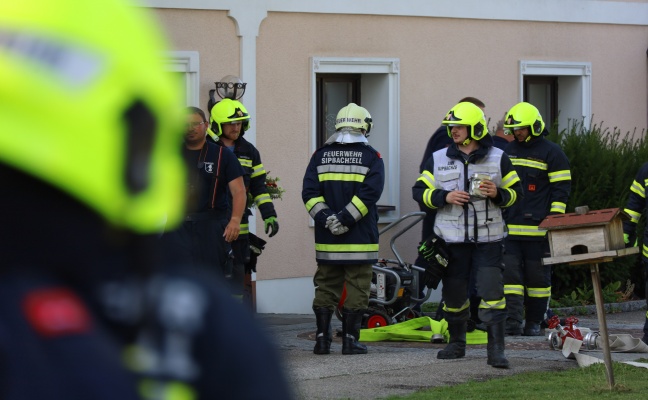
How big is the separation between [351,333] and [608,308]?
4.96 metres

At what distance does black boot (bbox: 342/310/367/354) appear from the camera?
34.0 ft

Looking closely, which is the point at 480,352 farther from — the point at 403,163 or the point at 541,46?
the point at 541,46

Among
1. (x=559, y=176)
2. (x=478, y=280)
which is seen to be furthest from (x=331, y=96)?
(x=478, y=280)

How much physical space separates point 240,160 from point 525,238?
2.93 metres

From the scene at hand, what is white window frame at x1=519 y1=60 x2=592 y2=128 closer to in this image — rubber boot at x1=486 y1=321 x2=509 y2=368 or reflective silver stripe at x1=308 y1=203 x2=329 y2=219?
reflective silver stripe at x1=308 y1=203 x2=329 y2=219

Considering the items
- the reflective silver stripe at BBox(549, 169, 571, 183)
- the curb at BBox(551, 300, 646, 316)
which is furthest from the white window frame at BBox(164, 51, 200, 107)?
the curb at BBox(551, 300, 646, 316)

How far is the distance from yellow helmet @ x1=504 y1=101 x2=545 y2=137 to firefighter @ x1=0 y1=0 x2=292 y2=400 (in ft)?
35.3

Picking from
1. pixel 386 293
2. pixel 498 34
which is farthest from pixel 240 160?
pixel 498 34

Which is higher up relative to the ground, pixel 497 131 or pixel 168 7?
pixel 168 7

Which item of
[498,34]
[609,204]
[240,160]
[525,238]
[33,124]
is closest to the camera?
[33,124]

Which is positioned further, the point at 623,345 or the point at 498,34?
the point at 498,34

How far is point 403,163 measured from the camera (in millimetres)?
15531

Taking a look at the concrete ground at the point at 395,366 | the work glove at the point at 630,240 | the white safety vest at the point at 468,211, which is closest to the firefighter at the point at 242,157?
the concrete ground at the point at 395,366

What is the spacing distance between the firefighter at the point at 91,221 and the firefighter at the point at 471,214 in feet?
28.2
